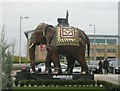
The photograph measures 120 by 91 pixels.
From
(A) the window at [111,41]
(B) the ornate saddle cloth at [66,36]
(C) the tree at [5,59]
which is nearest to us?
(C) the tree at [5,59]

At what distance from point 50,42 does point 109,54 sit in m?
75.2

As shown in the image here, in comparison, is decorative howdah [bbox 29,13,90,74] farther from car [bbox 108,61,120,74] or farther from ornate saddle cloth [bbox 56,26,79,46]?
car [bbox 108,61,120,74]

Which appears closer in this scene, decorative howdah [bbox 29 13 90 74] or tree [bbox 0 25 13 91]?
tree [bbox 0 25 13 91]

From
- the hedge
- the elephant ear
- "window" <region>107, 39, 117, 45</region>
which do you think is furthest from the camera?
"window" <region>107, 39, 117, 45</region>

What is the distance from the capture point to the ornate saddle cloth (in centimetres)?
2264

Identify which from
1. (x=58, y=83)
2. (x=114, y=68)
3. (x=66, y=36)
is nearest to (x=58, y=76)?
(x=58, y=83)

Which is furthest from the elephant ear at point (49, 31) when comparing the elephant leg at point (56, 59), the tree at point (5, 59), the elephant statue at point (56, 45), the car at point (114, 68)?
the car at point (114, 68)

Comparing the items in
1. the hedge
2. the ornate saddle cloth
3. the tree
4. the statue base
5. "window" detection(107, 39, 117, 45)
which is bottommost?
the hedge

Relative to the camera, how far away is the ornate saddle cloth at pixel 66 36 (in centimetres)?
2264

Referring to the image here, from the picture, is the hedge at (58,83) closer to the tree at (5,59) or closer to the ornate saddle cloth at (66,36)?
the ornate saddle cloth at (66,36)

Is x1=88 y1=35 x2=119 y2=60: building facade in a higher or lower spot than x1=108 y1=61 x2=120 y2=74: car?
higher

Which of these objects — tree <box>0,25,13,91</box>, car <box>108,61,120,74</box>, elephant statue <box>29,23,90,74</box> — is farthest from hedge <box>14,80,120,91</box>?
car <box>108,61,120,74</box>

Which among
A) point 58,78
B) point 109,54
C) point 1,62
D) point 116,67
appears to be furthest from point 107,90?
point 109,54

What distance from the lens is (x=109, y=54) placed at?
97.3 metres
